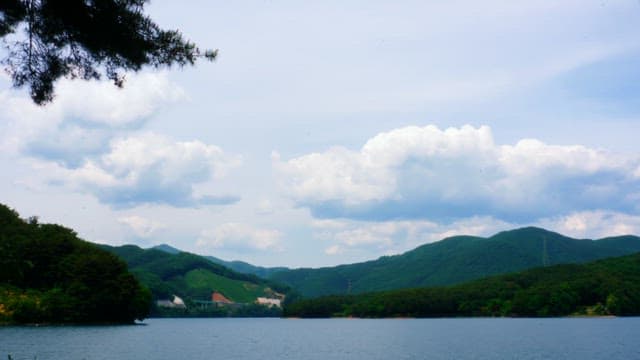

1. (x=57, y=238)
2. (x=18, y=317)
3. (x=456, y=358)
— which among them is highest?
(x=57, y=238)

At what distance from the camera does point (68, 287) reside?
154750mm

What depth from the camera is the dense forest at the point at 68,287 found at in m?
146

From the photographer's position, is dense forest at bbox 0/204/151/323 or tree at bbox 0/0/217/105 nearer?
tree at bbox 0/0/217/105

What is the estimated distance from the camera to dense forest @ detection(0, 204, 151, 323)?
146 metres

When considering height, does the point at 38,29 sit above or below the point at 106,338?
above

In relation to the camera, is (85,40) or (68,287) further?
(68,287)

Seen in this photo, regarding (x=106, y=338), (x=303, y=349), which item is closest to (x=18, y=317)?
(x=106, y=338)

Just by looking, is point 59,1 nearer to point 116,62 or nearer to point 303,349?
point 116,62

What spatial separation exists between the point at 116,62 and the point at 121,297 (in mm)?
147871

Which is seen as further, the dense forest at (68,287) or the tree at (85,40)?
the dense forest at (68,287)

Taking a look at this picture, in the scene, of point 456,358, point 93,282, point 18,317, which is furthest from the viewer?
point 93,282

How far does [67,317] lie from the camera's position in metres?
152

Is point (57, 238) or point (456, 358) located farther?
point (57, 238)

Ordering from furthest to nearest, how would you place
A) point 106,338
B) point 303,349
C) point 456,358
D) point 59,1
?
1. point 106,338
2. point 303,349
3. point 456,358
4. point 59,1
